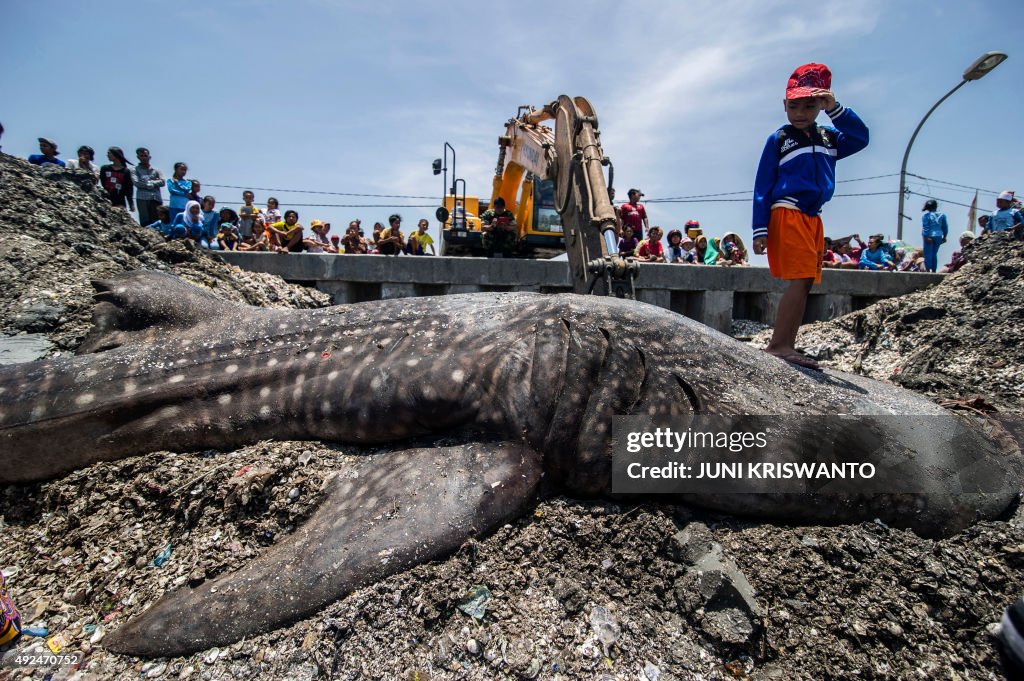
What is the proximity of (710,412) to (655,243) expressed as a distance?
8.80 meters

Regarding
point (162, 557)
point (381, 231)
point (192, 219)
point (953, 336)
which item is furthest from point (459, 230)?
point (162, 557)

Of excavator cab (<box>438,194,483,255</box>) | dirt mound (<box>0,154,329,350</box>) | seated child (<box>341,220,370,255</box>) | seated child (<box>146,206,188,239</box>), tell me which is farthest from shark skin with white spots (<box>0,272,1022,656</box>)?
excavator cab (<box>438,194,483,255</box>)

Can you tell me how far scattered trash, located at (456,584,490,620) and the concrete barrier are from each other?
23.7 ft

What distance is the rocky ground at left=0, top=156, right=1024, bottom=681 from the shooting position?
211 cm

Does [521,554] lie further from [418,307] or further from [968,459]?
[968,459]

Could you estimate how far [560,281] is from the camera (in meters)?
9.76

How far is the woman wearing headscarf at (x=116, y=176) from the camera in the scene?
26.4ft

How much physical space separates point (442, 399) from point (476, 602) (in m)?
0.86

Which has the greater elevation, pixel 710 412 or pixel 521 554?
pixel 710 412

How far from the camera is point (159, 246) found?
19.4ft

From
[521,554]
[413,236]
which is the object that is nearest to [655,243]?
[413,236]

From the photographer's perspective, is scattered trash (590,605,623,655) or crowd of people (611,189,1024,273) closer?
scattered trash (590,605,623,655)

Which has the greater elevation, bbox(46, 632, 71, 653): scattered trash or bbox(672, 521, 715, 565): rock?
bbox(672, 521, 715, 565): rock

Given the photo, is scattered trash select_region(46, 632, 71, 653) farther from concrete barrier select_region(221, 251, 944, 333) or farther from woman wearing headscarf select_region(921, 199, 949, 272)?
woman wearing headscarf select_region(921, 199, 949, 272)
